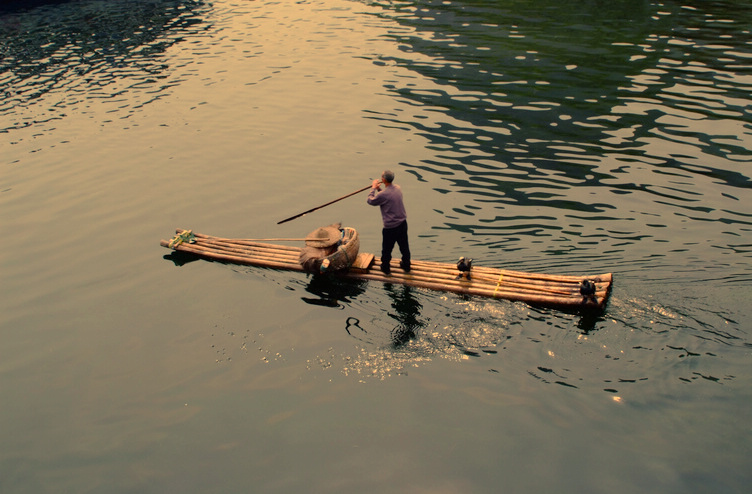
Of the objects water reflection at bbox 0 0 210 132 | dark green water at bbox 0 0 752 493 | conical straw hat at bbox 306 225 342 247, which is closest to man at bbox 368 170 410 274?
dark green water at bbox 0 0 752 493

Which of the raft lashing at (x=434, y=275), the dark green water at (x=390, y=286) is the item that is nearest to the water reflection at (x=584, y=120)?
the dark green water at (x=390, y=286)

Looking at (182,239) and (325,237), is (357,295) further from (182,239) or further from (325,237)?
(182,239)

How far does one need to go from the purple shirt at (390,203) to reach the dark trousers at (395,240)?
152 mm

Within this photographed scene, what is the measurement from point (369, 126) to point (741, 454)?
1893cm

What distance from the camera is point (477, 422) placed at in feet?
36.8

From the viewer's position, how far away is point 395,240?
15.2 metres

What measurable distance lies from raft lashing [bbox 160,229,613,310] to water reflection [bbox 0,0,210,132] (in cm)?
1471

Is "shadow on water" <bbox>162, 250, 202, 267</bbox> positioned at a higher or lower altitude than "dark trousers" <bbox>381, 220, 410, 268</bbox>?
lower

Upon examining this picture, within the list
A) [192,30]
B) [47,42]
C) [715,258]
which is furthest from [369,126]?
[47,42]

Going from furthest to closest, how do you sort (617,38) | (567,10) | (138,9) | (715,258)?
(138,9)
(567,10)
(617,38)
(715,258)

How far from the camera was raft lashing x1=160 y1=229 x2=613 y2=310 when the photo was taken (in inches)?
537

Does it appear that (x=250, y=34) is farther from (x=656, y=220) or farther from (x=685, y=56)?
(x=656, y=220)

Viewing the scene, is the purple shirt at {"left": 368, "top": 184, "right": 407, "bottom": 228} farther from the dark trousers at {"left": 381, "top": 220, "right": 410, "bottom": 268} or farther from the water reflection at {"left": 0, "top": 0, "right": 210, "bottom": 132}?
the water reflection at {"left": 0, "top": 0, "right": 210, "bottom": 132}

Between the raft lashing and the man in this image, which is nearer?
the raft lashing
